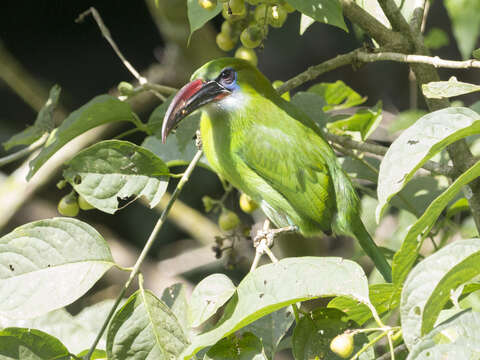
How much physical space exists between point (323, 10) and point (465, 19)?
0.97 m

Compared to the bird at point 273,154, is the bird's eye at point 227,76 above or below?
above

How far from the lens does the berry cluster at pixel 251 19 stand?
5.67ft

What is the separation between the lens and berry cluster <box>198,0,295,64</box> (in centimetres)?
173

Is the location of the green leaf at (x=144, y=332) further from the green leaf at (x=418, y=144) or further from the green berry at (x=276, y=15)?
the green berry at (x=276, y=15)

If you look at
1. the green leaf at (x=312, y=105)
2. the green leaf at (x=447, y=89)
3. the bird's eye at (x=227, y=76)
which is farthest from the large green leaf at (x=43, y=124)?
the green leaf at (x=447, y=89)

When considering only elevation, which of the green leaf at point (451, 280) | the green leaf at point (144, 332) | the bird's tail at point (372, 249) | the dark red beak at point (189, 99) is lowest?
the bird's tail at point (372, 249)

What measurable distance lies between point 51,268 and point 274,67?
3284 millimetres

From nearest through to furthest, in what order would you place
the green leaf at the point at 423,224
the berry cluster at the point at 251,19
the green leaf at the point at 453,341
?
the green leaf at the point at 453,341 < the green leaf at the point at 423,224 < the berry cluster at the point at 251,19

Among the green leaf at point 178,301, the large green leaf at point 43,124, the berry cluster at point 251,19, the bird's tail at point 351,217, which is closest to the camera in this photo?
the green leaf at point 178,301

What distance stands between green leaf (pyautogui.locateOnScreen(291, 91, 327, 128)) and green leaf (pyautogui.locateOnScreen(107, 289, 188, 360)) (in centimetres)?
93

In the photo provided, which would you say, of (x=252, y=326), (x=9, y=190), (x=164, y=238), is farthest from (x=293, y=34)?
(x=252, y=326)

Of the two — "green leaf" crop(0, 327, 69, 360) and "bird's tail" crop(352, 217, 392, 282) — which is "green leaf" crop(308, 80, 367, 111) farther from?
"green leaf" crop(0, 327, 69, 360)

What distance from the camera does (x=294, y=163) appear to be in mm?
2078

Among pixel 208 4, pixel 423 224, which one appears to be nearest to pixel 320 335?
pixel 423 224
